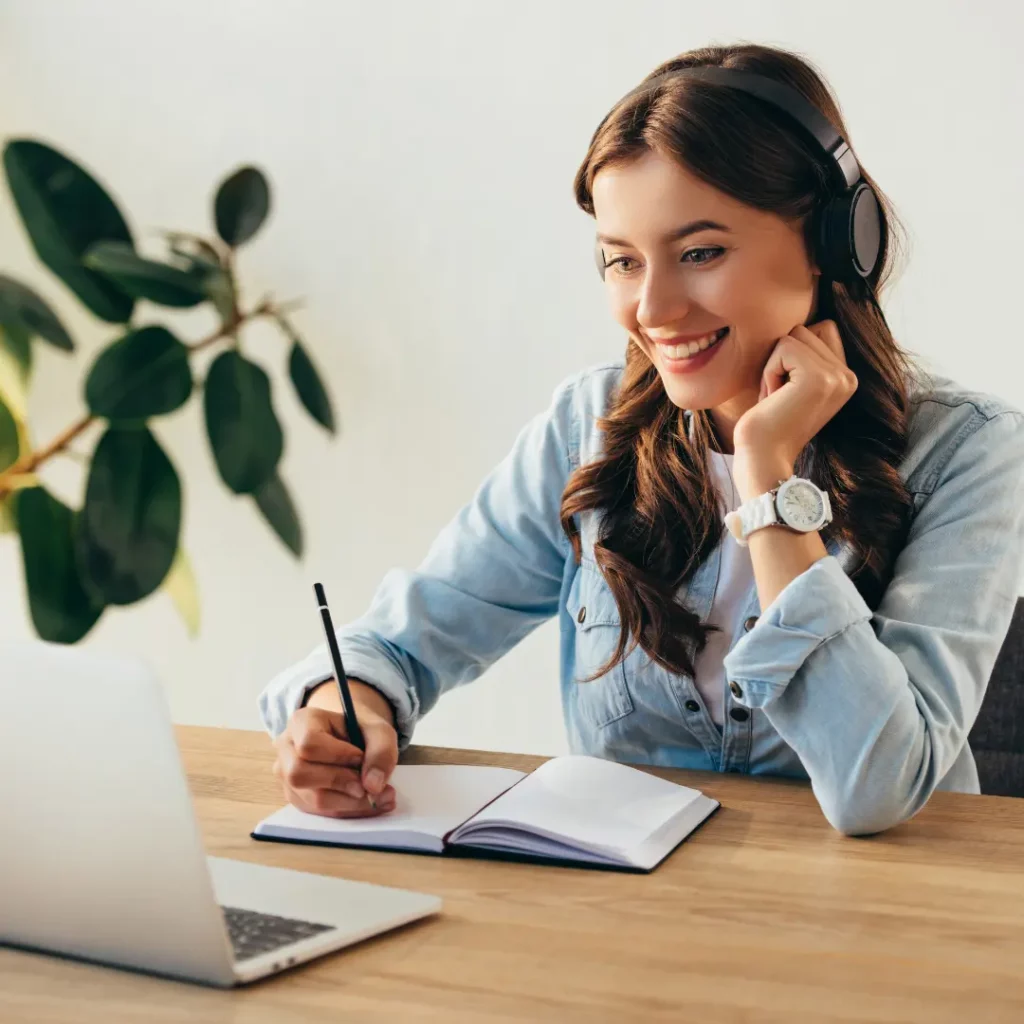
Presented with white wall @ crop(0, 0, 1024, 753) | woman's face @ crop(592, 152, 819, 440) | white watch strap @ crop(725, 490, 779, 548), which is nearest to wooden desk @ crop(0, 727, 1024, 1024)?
white watch strap @ crop(725, 490, 779, 548)

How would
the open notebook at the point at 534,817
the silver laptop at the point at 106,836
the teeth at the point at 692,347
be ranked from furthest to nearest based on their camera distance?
the teeth at the point at 692,347, the open notebook at the point at 534,817, the silver laptop at the point at 106,836

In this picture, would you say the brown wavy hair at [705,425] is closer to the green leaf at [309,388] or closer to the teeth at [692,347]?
the teeth at [692,347]

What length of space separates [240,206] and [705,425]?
108 centimetres

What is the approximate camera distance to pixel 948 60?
2.15 metres

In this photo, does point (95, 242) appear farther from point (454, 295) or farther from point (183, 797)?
point (454, 295)

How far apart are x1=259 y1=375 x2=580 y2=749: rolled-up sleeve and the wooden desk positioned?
370 mm

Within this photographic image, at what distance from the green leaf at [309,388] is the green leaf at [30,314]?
3.1 inches

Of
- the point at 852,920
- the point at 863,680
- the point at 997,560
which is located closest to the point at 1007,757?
the point at 997,560

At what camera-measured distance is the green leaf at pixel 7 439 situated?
0.51 meters

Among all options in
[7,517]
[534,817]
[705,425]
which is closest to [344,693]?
[534,817]

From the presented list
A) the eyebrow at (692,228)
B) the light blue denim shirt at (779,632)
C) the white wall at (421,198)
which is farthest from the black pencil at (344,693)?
the white wall at (421,198)

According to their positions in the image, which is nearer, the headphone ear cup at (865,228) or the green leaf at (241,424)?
the green leaf at (241,424)

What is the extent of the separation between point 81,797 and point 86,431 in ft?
1.08

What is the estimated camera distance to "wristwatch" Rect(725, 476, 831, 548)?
121cm
